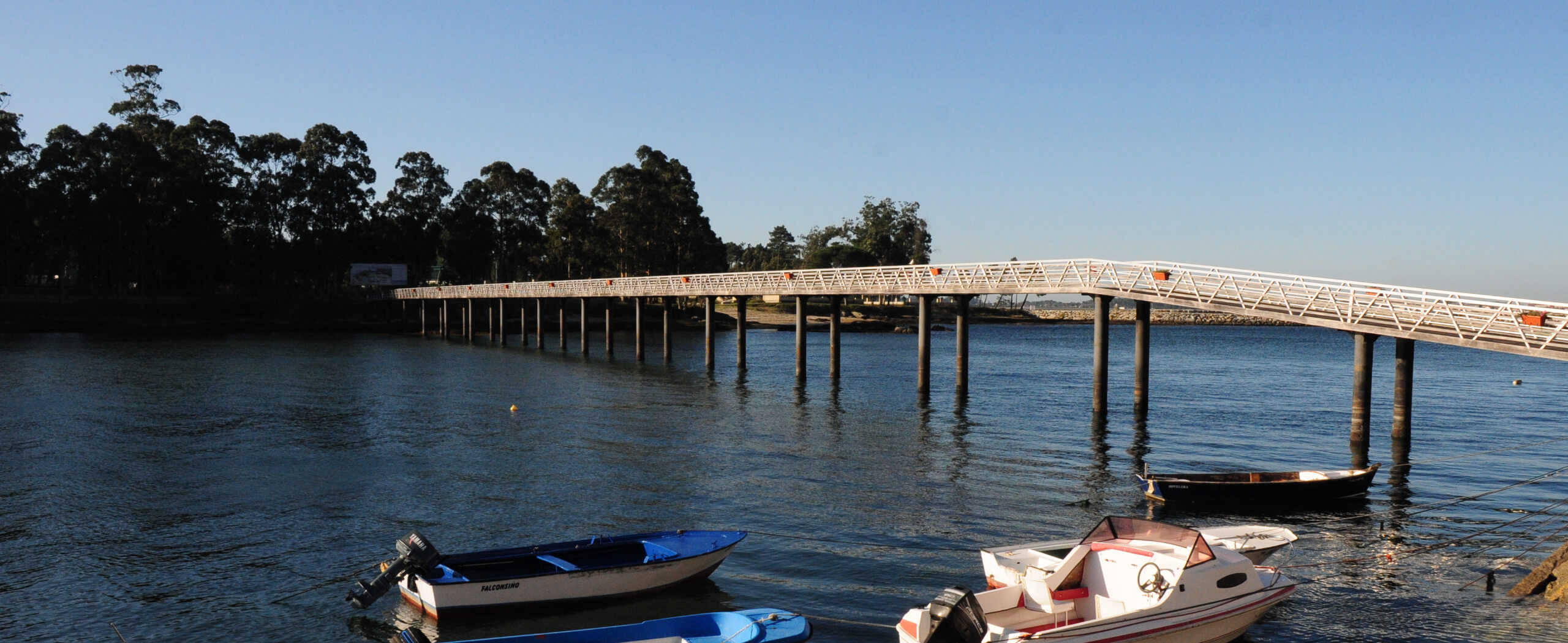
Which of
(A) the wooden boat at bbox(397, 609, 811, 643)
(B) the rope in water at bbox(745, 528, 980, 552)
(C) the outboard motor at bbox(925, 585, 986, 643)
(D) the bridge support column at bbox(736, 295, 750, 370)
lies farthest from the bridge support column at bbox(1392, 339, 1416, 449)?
(D) the bridge support column at bbox(736, 295, 750, 370)

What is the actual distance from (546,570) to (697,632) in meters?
4.36

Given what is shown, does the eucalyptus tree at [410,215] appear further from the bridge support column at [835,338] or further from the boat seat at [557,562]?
the boat seat at [557,562]

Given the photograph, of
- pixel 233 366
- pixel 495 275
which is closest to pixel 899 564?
pixel 233 366

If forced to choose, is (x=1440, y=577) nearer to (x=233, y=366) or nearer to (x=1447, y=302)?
(x=1447, y=302)

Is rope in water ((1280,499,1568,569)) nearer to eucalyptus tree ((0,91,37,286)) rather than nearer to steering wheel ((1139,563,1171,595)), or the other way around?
steering wheel ((1139,563,1171,595))

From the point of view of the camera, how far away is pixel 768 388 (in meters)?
50.4

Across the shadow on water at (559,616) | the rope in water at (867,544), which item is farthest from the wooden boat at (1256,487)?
the shadow on water at (559,616)

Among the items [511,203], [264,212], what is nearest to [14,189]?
[264,212]

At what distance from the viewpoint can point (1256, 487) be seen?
74.9 ft

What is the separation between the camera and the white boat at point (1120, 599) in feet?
41.4

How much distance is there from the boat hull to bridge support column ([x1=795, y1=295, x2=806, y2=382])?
3467cm

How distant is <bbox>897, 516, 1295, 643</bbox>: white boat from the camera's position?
1262 centimetres

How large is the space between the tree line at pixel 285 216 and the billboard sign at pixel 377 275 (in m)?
2.46

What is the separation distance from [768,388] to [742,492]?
25906mm
